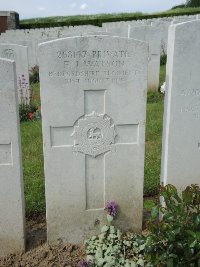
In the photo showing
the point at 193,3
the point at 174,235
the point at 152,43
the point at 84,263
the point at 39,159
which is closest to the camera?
the point at 174,235

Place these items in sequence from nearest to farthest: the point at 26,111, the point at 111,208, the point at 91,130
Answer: the point at 91,130 < the point at 111,208 < the point at 26,111

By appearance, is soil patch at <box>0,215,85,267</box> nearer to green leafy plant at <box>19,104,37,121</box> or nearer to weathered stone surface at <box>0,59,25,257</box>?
weathered stone surface at <box>0,59,25,257</box>

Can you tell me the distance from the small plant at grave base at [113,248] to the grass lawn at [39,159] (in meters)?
0.92

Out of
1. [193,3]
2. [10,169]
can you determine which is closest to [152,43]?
[10,169]

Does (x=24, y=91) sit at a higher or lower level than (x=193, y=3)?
lower

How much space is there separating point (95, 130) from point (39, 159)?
87.6 inches

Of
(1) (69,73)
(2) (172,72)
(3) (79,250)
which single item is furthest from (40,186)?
(2) (172,72)

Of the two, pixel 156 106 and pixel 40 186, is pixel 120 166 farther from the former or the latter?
pixel 156 106

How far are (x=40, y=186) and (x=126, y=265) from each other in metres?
1.77

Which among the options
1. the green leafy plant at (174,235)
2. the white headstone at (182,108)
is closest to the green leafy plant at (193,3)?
the white headstone at (182,108)

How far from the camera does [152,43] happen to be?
8711 mm

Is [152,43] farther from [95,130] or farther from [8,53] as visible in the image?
[95,130]

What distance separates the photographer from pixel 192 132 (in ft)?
11.0

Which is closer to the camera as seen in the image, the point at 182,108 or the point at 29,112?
the point at 182,108
